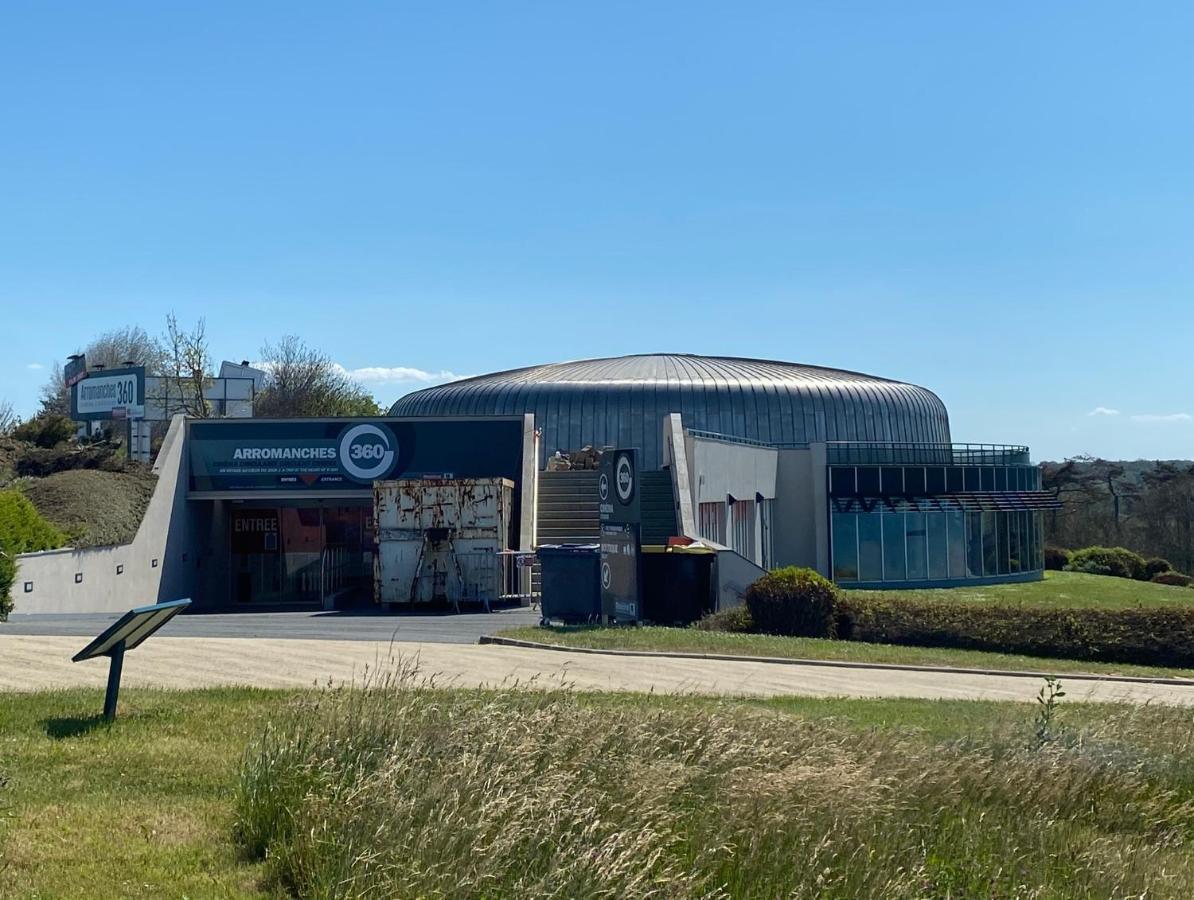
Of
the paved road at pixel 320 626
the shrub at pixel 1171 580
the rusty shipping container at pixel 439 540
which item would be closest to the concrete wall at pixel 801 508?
the rusty shipping container at pixel 439 540

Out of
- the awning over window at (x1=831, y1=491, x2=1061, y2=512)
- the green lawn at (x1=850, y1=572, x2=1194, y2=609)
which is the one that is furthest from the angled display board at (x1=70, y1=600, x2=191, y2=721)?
the awning over window at (x1=831, y1=491, x2=1061, y2=512)

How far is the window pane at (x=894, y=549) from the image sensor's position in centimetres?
4219

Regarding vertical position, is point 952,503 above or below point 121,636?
above

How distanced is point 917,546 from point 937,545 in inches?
33.7

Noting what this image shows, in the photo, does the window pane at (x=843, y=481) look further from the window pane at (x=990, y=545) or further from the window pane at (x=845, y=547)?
the window pane at (x=990, y=545)

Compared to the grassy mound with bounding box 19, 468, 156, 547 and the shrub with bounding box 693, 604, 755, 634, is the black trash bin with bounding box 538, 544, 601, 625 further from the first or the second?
the grassy mound with bounding box 19, 468, 156, 547

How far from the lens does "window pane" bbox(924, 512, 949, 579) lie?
4288cm

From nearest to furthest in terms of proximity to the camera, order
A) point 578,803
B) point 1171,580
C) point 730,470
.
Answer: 1. point 578,803
2. point 730,470
3. point 1171,580

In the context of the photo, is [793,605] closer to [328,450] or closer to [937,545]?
[328,450]

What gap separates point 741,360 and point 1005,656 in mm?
44002

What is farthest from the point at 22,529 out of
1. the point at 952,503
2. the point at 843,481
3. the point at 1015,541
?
the point at 1015,541

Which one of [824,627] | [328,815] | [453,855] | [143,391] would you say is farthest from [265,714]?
[143,391]

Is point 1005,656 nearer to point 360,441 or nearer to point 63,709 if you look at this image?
point 63,709

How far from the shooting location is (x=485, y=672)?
14961mm
